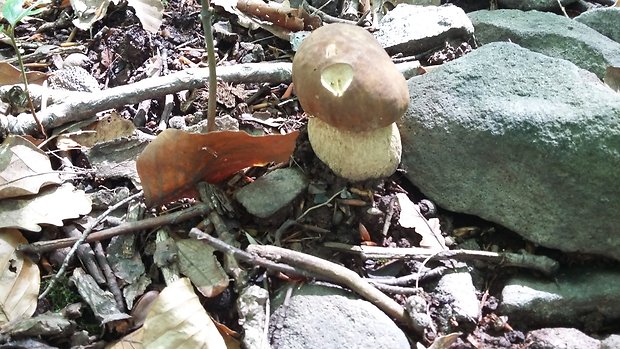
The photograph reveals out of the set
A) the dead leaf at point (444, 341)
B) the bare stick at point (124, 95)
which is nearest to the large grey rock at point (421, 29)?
the bare stick at point (124, 95)

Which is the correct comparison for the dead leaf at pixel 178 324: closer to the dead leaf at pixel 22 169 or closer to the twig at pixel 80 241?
the twig at pixel 80 241

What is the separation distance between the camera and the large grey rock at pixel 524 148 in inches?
77.5

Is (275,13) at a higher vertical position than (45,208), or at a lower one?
higher

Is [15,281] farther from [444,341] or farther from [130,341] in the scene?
[444,341]

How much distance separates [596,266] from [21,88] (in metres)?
2.20

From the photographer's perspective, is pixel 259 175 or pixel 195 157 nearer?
pixel 195 157

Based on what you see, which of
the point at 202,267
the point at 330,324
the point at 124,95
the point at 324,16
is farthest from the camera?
the point at 324,16

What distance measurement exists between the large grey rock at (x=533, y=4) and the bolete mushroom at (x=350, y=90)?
4.95 ft

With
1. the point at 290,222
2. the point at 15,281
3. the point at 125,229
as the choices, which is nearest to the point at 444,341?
the point at 290,222

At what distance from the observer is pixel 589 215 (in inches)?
77.8

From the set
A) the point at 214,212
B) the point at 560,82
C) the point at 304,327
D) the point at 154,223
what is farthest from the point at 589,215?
the point at 154,223

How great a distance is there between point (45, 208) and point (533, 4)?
2475 mm

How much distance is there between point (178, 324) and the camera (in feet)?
5.37

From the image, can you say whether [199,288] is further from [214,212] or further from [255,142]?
[255,142]
